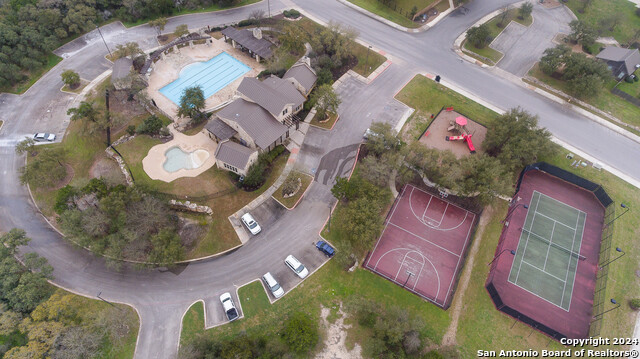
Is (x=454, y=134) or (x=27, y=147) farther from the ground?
(x=454, y=134)

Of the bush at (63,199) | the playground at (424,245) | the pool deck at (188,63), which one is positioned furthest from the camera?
the pool deck at (188,63)

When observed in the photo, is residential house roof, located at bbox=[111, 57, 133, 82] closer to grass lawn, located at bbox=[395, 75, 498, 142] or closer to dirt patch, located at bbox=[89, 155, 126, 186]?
dirt patch, located at bbox=[89, 155, 126, 186]

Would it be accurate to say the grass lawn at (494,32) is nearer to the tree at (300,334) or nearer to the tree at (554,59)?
the tree at (554,59)

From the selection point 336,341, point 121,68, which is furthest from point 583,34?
point 121,68

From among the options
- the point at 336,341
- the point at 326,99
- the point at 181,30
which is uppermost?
the point at 181,30

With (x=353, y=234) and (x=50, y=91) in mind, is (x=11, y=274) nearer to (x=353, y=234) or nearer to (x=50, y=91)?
(x=50, y=91)

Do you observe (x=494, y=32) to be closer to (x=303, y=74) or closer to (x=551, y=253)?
(x=303, y=74)

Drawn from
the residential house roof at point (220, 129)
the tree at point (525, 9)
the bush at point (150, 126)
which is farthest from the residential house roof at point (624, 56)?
the bush at point (150, 126)
